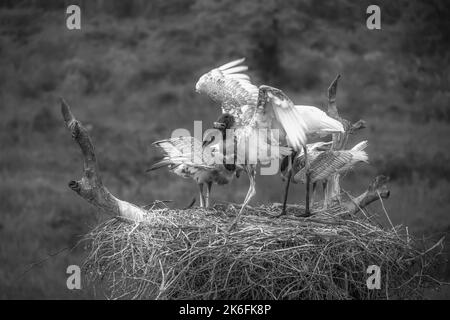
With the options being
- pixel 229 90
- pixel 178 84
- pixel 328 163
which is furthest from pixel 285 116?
pixel 178 84

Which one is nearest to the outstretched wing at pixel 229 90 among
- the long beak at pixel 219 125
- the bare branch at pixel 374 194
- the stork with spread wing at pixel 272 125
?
the stork with spread wing at pixel 272 125

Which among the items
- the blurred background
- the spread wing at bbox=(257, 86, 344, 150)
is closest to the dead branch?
the spread wing at bbox=(257, 86, 344, 150)

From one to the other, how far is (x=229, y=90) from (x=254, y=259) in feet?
7.67

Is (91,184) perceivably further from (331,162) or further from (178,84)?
(178,84)

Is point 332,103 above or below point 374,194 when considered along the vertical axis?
above

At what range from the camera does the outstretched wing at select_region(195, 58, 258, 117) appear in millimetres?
8406

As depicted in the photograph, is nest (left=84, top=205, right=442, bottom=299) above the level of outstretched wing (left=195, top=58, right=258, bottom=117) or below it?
below

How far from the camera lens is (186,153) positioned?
25.9 feet

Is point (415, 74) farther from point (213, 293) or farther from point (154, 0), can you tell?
point (213, 293)

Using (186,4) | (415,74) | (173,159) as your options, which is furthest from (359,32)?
(173,159)

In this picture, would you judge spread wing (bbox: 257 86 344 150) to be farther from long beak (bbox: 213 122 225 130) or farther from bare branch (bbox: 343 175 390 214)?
bare branch (bbox: 343 175 390 214)

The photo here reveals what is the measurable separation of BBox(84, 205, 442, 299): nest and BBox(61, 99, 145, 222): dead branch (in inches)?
4.9

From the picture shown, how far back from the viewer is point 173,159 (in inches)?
306

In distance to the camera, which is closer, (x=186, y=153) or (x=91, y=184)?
(x=91, y=184)
